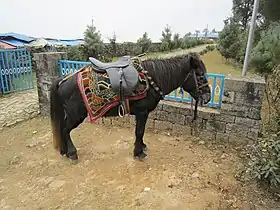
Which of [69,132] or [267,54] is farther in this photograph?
[267,54]

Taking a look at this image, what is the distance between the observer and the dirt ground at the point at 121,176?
93.2 inches

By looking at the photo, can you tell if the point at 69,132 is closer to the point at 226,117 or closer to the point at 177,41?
the point at 226,117

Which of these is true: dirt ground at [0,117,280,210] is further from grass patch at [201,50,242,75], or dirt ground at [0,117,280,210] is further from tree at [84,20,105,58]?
tree at [84,20,105,58]

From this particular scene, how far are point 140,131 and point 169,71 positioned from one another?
0.85 meters

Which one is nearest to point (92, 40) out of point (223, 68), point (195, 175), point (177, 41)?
point (223, 68)

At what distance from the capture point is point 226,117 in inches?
136

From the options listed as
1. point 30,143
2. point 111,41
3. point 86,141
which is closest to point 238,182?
point 86,141

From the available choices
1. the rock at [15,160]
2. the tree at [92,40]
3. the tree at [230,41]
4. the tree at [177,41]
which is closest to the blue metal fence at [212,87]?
the rock at [15,160]

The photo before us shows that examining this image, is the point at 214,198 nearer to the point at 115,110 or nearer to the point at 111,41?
the point at 115,110

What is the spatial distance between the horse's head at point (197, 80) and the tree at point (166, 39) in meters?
17.5

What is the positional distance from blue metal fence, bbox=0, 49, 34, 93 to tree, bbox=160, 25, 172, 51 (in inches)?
583

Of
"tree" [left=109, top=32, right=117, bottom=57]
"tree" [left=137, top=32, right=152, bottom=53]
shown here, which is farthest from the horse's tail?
"tree" [left=137, top=32, right=152, bottom=53]

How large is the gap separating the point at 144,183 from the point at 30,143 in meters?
2.11

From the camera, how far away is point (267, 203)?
222cm
